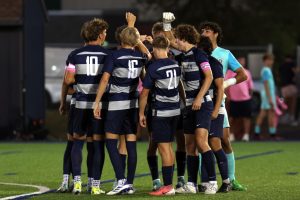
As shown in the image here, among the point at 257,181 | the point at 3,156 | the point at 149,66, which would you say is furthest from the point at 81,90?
the point at 3,156

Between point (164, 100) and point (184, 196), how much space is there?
110 centimetres

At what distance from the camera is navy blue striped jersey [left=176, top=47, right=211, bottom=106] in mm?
13445

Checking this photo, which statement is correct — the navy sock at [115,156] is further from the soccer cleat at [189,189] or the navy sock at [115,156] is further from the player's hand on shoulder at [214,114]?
the player's hand on shoulder at [214,114]

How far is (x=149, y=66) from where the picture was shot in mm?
13445

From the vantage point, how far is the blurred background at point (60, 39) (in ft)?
87.1

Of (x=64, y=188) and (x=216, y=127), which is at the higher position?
(x=216, y=127)

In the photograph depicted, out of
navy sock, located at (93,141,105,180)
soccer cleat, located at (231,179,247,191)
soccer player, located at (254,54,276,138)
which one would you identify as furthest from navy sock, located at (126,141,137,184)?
soccer player, located at (254,54,276,138)

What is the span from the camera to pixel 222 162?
13.6m

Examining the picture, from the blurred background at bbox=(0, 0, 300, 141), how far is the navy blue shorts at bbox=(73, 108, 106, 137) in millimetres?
12580

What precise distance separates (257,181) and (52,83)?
19691 millimetres

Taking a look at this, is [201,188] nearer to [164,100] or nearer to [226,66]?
[164,100]

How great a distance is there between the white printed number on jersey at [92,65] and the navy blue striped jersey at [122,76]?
0.68 feet

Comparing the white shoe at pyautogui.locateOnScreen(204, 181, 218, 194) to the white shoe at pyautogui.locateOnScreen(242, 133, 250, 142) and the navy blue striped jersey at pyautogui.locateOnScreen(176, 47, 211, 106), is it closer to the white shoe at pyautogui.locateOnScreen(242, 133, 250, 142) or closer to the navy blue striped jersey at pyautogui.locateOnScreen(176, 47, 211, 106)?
the navy blue striped jersey at pyautogui.locateOnScreen(176, 47, 211, 106)

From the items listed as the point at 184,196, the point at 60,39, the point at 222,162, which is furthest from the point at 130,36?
the point at 60,39
